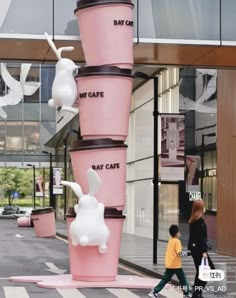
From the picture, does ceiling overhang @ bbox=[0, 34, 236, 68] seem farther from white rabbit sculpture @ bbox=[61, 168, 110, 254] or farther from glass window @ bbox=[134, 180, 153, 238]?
glass window @ bbox=[134, 180, 153, 238]

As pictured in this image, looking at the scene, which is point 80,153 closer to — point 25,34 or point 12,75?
point 25,34

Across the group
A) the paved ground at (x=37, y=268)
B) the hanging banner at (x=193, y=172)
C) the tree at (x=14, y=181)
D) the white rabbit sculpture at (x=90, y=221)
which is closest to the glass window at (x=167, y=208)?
the hanging banner at (x=193, y=172)

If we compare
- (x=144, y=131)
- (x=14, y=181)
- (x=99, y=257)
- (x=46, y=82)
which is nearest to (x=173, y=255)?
(x=99, y=257)

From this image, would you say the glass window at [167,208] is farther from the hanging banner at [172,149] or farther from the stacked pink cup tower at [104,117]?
the stacked pink cup tower at [104,117]

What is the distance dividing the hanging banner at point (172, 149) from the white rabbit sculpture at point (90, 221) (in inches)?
222

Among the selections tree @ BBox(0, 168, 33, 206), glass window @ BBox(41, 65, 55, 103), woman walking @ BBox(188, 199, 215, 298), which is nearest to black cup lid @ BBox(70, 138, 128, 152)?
woman walking @ BBox(188, 199, 215, 298)

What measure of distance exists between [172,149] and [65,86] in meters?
5.87

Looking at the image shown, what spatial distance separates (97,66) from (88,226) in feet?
11.3

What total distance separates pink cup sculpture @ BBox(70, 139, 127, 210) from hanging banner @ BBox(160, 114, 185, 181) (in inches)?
194

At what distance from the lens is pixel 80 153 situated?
Result: 15211mm

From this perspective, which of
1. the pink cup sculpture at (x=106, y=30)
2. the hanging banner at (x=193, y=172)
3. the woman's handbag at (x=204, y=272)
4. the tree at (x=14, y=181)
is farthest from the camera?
the tree at (x=14, y=181)

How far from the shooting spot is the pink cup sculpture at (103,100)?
49.8 ft

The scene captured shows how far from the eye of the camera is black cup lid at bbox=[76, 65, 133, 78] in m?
15.2

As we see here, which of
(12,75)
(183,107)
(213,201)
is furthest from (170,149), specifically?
(12,75)
